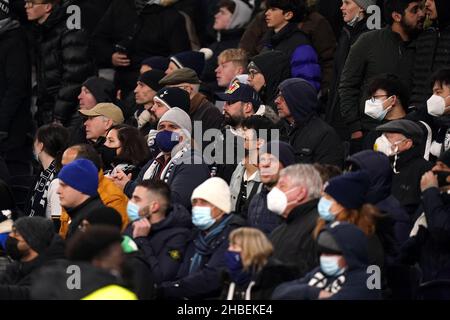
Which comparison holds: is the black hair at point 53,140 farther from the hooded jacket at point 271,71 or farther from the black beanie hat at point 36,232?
the black beanie hat at point 36,232

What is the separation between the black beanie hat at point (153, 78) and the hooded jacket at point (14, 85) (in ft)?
6.14

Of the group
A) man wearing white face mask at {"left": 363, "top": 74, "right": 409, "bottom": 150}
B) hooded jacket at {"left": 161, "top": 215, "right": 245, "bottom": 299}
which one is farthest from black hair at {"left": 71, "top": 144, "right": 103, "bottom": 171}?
man wearing white face mask at {"left": 363, "top": 74, "right": 409, "bottom": 150}

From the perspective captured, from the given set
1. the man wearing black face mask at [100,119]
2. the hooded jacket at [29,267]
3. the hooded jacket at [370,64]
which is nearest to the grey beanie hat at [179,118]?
the man wearing black face mask at [100,119]

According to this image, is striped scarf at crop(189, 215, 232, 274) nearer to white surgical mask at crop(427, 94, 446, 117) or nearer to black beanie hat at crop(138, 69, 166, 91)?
white surgical mask at crop(427, 94, 446, 117)

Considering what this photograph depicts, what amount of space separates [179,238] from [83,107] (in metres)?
4.90

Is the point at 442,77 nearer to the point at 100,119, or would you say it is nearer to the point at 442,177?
the point at 442,177

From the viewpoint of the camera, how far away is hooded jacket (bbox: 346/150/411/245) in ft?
37.2

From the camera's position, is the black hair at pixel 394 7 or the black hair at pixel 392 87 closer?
the black hair at pixel 392 87

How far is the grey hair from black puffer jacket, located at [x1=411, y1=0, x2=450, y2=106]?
2.71m

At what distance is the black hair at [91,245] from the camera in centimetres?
914
